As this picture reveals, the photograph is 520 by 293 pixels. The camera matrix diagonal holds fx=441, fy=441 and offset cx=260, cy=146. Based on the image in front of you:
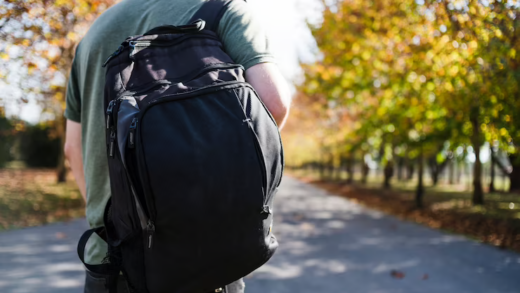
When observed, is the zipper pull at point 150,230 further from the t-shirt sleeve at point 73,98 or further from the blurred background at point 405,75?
the blurred background at point 405,75

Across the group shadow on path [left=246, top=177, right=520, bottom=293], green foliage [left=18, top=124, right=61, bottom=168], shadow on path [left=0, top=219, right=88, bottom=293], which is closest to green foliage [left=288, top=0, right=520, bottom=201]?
shadow on path [left=246, top=177, right=520, bottom=293]

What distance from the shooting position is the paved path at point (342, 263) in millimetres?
5398

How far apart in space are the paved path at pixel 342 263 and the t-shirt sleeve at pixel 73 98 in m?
3.96

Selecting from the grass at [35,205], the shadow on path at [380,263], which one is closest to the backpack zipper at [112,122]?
the shadow on path at [380,263]

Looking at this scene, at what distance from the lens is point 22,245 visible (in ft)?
24.7

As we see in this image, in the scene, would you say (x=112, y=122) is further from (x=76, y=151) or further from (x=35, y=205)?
(x=35, y=205)

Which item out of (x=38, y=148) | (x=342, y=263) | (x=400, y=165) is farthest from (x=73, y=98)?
(x=400, y=165)

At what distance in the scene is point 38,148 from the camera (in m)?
31.5

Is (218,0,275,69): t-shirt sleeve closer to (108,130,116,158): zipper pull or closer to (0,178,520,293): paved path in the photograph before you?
(108,130,116,158): zipper pull

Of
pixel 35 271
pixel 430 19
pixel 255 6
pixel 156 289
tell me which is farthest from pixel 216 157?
pixel 430 19

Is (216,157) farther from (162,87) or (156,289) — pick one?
(156,289)

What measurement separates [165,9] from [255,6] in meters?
0.28

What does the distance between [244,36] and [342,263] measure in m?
6.03

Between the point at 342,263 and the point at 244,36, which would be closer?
the point at 244,36
